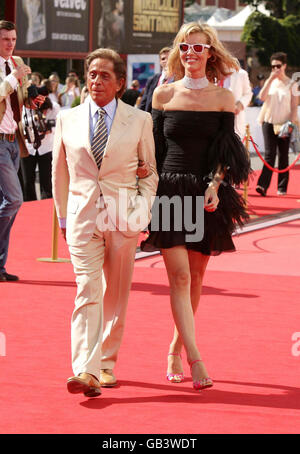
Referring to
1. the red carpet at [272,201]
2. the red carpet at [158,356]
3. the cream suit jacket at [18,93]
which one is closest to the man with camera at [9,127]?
the cream suit jacket at [18,93]

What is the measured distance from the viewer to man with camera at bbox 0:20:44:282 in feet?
31.1

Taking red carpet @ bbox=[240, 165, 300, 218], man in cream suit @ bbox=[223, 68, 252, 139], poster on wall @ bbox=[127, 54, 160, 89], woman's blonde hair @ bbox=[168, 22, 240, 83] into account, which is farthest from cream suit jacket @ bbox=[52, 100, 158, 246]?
poster on wall @ bbox=[127, 54, 160, 89]

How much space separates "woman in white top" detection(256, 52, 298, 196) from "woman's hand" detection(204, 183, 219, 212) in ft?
35.4

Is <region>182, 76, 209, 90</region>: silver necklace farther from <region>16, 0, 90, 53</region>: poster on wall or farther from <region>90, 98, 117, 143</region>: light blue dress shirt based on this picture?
<region>16, 0, 90, 53</region>: poster on wall

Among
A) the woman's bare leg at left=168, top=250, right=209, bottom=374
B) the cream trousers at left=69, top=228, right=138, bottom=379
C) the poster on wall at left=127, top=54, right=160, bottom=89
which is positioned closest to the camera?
the cream trousers at left=69, top=228, right=138, bottom=379

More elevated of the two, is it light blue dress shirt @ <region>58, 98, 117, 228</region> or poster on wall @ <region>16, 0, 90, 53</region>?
poster on wall @ <region>16, 0, 90, 53</region>

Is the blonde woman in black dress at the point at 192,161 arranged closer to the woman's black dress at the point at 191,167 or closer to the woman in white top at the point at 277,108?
the woman's black dress at the point at 191,167

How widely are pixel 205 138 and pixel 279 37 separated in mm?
50426

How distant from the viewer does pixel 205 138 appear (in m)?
6.45

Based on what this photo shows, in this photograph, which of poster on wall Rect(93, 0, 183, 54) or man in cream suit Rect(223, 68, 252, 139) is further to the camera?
poster on wall Rect(93, 0, 183, 54)

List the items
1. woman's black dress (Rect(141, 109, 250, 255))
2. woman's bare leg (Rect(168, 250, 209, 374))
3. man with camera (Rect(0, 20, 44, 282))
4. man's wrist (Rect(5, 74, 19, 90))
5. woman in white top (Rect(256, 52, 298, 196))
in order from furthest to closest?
1. woman in white top (Rect(256, 52, 298, 196))
2. man with camera (Rect(0, 20, 44, 282))
3. man's wrist (Rect(5, 74, 19, 90))
4. woman's bare leg (Rect(168, 250, 209, 374))
5. woman's black dress (Rect(141, 109, 250, 255))

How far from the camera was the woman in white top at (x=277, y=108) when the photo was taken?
17.1 m

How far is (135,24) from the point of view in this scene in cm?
2914

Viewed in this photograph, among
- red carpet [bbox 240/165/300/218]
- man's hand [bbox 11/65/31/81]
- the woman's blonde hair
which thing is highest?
the woman's blonde hair
